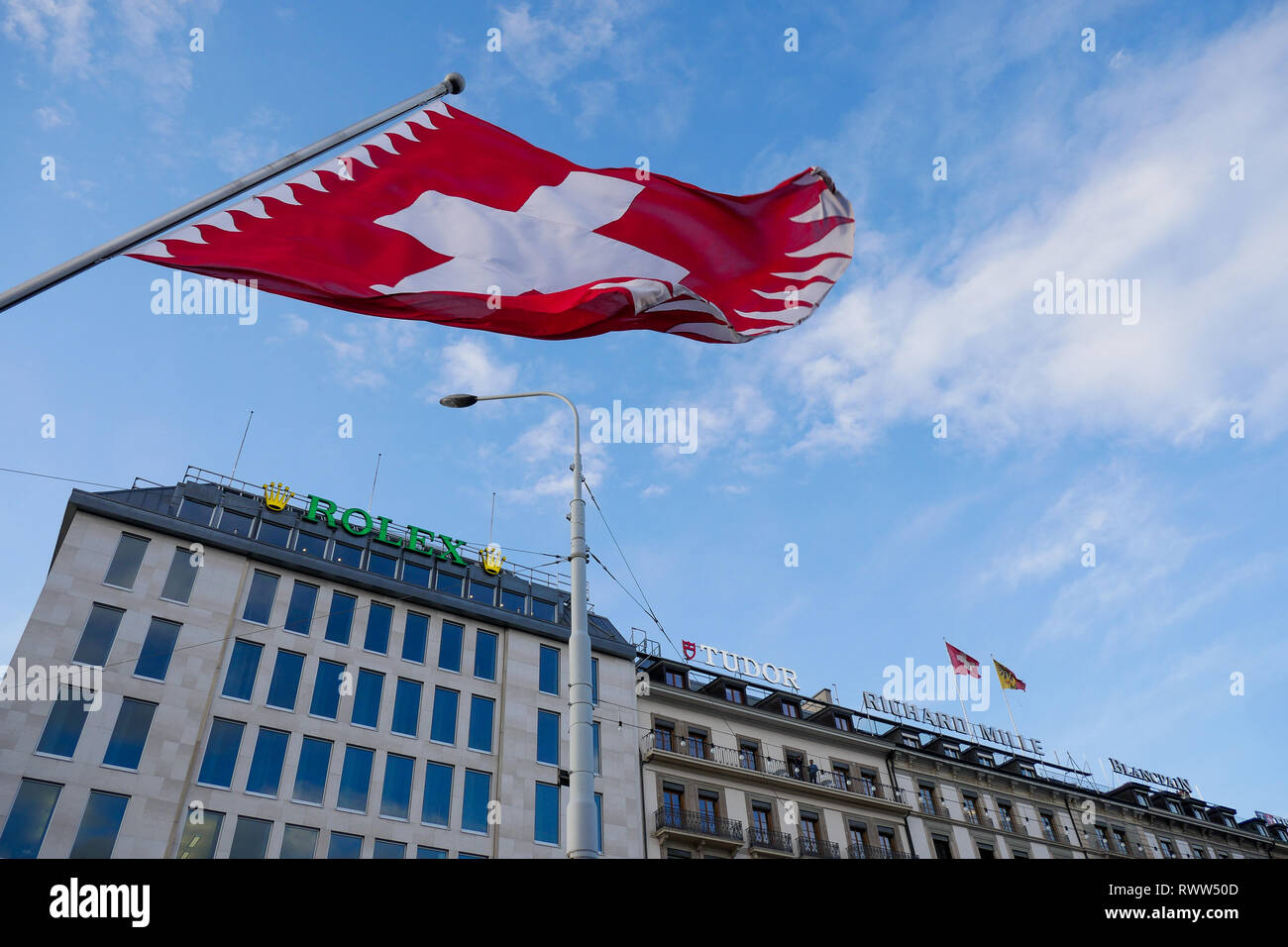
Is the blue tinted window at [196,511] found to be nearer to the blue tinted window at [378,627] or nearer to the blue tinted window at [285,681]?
the blue tinted window at [285,681]

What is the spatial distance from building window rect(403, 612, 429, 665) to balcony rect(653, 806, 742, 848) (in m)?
14.4

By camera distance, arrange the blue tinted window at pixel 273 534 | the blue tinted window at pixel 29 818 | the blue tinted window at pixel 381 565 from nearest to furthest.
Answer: the blue tinted window at pixel 29 818
the blue tinted window at pixel 273 534
the blue tinted window at pixel 381 565

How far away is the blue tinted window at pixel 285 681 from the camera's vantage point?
41375 millimetres

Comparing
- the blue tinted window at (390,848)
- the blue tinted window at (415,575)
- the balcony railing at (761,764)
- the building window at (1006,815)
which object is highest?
the blue tinted window at (415,575)

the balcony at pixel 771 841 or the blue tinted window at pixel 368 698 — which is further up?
the blue tinted window at pixel 368 698

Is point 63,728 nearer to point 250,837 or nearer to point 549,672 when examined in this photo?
point 250,837

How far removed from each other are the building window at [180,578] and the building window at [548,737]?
17.8 metres

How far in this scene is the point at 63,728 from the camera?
35.9 m

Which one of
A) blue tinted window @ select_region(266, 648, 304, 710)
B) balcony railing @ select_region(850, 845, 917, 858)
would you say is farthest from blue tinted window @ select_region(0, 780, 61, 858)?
balcony railing @ select_region(850, 845, 917, 858)

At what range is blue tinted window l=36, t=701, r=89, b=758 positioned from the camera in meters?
35.4

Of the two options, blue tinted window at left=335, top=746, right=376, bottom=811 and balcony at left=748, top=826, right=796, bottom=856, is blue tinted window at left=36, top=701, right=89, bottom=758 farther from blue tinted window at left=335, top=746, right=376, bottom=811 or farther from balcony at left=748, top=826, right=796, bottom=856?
balcony at left=748, top=826, right=796, bottom=856

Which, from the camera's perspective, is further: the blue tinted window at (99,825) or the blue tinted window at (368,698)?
the blue tinted window at (368,698)

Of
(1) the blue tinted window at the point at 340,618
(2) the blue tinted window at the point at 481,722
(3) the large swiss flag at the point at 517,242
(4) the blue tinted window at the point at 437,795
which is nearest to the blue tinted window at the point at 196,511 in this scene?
(1) the blue tinted window at the point at 340,618
